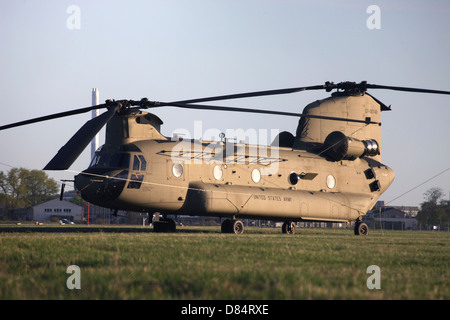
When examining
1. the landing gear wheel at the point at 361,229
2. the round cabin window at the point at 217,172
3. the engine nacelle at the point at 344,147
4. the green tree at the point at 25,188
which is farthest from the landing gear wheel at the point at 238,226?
the green tree at the point at 25,188

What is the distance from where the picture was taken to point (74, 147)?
19250 mm

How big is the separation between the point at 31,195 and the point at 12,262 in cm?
12095

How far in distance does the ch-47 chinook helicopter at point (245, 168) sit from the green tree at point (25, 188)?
87246mm

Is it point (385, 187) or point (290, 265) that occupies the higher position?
point (385, 187)

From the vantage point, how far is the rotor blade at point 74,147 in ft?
60.5

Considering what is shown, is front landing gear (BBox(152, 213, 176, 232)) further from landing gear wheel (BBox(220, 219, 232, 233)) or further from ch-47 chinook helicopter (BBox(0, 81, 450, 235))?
landing gear wheel (BBox(220, 219, 232, 233))

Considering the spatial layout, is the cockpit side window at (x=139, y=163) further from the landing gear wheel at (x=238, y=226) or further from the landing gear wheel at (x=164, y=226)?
the landing gear wheel at (x=238, y=226)

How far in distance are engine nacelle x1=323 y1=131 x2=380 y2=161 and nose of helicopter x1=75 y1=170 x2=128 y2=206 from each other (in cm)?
1318

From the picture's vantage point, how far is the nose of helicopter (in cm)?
Result: 2620

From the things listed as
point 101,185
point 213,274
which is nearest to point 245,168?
point 101,185

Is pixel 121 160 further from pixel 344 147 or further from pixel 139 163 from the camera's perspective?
pixel 344 147
